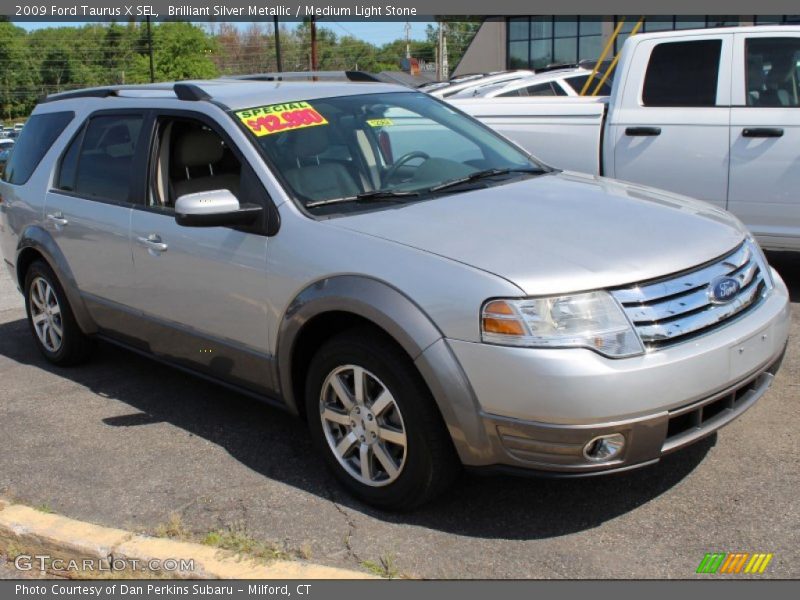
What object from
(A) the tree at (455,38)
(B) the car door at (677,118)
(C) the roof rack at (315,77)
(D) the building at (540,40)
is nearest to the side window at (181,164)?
(C) the roof rack at (315,77)

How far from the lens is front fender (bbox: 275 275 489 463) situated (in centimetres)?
317

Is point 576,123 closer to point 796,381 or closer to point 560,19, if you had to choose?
point 796,381

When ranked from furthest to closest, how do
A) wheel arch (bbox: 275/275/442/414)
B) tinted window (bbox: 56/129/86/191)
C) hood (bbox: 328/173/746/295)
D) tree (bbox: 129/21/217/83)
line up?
tree (bbox: 129/21/217/83), tinted window (bbox: 56/129/86/191), wheel arch (bbox: 275/275/442/414), hood (bbox: 328/173/746/295)

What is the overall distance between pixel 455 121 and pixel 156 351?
6.80ft

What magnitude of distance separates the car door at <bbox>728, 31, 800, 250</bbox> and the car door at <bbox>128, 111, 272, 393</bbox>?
3.82 meters

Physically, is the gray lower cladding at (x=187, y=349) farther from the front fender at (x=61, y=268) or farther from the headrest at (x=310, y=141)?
the headrest at (x=310, y=141)

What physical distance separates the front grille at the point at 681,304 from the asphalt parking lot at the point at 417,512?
77 centimetres

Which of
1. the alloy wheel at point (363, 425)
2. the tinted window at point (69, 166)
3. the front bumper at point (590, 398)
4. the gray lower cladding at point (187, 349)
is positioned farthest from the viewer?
the tinted window at point (69, 166)

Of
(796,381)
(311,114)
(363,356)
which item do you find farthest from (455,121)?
(796,381)

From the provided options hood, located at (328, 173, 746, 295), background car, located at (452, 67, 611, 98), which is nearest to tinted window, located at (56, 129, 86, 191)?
hood, located at (328, 173, 746, 295)

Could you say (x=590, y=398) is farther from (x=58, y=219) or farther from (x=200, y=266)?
(x=58, y=219)

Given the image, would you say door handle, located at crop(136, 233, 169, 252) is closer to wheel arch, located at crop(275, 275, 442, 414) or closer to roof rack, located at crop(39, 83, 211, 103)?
roof rack, located at crop(39, 83, 211, 103)

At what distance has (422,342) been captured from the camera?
3.22m

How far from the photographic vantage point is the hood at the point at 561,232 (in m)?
3.15
